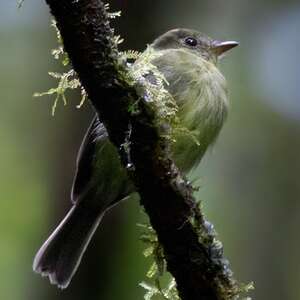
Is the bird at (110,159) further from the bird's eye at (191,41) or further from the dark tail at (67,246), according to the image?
the bird's eye at (191,41)

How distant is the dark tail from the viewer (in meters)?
3.76

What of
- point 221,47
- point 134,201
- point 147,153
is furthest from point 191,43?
point 147,153

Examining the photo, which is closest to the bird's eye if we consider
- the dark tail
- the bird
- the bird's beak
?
the bird's beak

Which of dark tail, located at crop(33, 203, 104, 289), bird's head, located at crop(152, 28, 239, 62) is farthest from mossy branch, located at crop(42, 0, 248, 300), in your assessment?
bird's head, located at crop(152, 28, 239, 62)

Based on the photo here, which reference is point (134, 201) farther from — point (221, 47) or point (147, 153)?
point (147, 153)

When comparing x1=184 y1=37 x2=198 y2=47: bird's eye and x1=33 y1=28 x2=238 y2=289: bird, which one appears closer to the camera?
x1=33 y1=28 x2=238 y2=289: bird

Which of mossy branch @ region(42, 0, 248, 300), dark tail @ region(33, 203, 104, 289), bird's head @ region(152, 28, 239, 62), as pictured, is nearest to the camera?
mossy branch @ region(42, 0, 248, 300)

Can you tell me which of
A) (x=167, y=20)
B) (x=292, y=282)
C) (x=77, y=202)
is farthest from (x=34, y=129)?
(x=292, y=282)

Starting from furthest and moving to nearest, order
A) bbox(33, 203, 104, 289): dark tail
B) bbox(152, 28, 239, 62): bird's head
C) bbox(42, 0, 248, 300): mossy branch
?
bbox(152, 28, 239, 62): bird's head < bbox(33, 203, 104, 289): dark tail < bbox(42, 0, 248, 300): mossy branch

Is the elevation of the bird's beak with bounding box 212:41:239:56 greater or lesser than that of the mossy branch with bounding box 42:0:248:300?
greater

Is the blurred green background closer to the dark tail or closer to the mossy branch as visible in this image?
the dark tail

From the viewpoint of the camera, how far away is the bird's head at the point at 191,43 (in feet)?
15.8

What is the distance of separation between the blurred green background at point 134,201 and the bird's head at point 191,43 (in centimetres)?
9

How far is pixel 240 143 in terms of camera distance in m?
6.41
